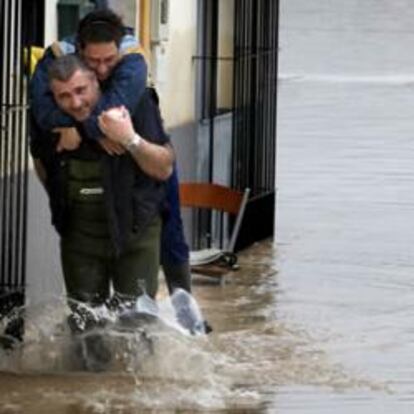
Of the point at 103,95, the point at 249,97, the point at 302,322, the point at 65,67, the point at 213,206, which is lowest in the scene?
the point at 302,322

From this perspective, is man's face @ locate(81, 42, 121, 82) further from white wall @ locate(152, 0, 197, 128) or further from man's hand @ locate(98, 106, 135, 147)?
white wall @ locate(152, 0, 197, 128)

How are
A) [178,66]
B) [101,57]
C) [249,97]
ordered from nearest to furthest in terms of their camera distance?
[101,57] < [178,66] < [249,97]

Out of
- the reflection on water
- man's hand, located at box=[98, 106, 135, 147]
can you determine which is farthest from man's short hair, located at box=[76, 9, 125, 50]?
the reflection on water

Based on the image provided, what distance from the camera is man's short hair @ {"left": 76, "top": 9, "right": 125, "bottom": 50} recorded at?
8.45m

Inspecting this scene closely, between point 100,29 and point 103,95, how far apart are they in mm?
315

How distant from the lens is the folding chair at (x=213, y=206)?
12523mm

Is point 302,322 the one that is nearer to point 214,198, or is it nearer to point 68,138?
point 214,198

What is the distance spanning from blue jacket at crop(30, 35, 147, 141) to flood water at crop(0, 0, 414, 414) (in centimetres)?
118

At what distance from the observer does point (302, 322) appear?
11.0m

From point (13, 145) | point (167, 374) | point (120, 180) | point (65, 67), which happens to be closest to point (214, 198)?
point (13, 145)

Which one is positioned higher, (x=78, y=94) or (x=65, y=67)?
(x=65, y=67)

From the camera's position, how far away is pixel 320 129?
22.0 metres

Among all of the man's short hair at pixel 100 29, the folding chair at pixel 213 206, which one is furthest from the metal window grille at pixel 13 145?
the folding chair at pixel 213 206

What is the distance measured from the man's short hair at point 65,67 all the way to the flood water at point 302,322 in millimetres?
1434
